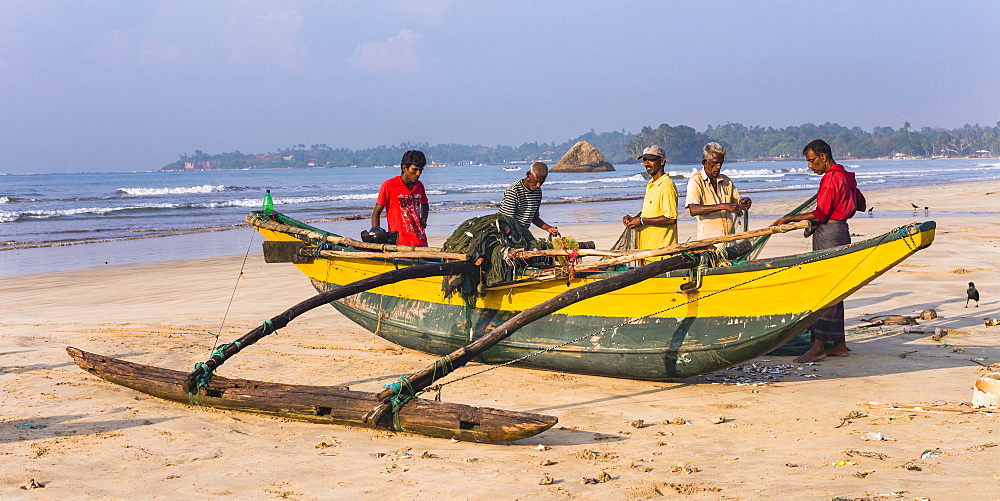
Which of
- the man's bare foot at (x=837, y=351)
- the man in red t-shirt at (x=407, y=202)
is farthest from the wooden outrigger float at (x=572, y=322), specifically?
the man's bare foot at (x=837, y=351)

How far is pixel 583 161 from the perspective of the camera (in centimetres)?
9406

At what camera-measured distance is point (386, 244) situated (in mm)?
7422

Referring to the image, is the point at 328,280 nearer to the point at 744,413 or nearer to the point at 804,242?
the point at 744,413

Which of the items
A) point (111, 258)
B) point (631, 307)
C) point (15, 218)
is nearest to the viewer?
point (631, 307)

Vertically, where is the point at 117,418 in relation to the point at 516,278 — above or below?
below

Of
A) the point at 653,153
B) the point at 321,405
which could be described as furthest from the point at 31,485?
the point at 653,153

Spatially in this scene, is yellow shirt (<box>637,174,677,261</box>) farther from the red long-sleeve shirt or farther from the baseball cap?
the red long-sleeve shirt

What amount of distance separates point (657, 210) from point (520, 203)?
4.39 ft

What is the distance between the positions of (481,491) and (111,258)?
1515 centimetres

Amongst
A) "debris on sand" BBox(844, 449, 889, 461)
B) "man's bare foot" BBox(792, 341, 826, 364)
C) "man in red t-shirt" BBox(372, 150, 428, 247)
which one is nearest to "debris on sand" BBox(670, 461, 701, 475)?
"debris on sand" BBox(844, 449, 889, 461)

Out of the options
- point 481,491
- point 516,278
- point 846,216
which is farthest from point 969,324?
point 481,491

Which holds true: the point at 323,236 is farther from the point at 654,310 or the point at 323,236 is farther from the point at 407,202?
the point at 654,310

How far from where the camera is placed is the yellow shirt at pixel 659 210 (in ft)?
21.6

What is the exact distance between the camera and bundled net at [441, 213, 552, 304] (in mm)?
6699
